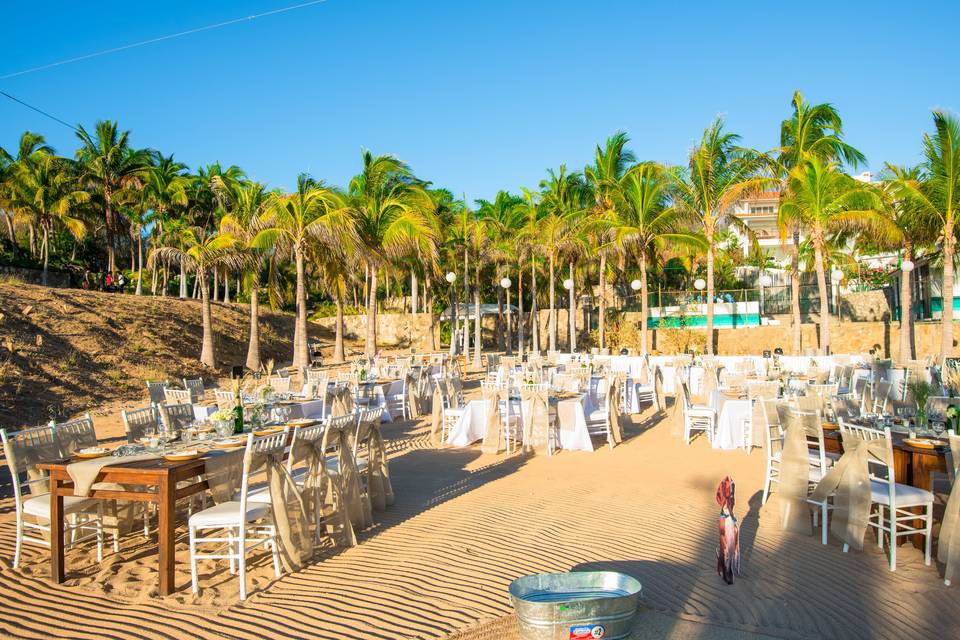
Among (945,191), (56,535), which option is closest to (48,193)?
(56,535)

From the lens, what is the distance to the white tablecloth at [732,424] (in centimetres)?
1021

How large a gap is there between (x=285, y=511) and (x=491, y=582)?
1.57 m

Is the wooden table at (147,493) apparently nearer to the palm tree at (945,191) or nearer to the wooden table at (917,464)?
the wooden table at (917,464)

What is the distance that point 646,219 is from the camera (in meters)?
24.7

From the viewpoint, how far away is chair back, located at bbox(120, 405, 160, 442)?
6.29 m

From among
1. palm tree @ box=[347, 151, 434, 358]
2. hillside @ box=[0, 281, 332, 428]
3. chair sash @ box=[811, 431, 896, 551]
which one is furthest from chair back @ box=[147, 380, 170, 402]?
chair sash @ box=[811, 431, 896, 551]

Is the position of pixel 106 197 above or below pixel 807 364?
above

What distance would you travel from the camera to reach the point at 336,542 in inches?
221

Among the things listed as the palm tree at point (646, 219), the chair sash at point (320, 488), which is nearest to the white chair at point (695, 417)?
the chair sash at point (320, 488)

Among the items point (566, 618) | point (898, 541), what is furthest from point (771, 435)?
point (566, 618)

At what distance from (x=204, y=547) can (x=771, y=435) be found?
5.82 meters

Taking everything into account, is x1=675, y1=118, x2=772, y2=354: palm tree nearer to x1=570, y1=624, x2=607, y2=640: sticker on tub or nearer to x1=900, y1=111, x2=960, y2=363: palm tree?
x1=900, y1=111, x2=960, y2=363: palm tree

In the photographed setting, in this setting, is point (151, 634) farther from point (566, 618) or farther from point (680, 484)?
point (680, 484)

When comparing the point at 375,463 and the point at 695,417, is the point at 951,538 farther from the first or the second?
the point at 695,417
